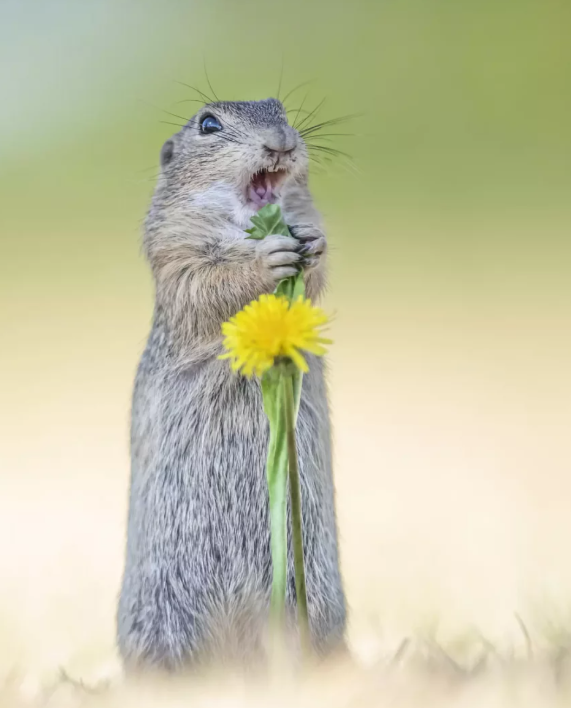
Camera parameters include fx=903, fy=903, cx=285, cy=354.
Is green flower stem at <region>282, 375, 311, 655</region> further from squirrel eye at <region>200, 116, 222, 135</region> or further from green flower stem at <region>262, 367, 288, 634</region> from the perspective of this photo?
squirrel eye at <region>200, 116, 222, 135</region>

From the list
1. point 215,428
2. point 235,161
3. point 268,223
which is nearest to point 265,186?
point 235,161

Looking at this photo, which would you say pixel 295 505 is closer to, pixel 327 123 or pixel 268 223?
pixel 268 223

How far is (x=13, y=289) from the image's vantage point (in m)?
1.81

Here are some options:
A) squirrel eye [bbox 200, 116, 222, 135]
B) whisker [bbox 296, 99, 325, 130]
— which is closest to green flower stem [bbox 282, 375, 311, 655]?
squirrel eye [bbox 200, 116, 222, 135]

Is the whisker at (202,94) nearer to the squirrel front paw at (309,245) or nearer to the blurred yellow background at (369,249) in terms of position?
the blurred yellow background at (369,249)

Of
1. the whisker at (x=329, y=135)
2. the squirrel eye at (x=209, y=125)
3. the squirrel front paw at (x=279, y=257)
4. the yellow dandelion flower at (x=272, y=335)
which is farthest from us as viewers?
A: the whisker at (x=329, y=135)

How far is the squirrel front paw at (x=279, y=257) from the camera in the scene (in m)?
1.30

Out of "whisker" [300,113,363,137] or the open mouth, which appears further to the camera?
"whisker" [300,113,363,137]

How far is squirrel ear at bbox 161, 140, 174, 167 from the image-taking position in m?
1.59

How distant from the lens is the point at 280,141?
4.66 ft

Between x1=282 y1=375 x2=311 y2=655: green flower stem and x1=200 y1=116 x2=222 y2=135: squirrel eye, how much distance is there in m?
0.56

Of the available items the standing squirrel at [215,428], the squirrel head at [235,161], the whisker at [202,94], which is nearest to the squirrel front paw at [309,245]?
the standing squirrel at [215,428]

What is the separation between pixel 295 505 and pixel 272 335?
226mm

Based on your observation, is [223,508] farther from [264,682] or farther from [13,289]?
[13,289]
